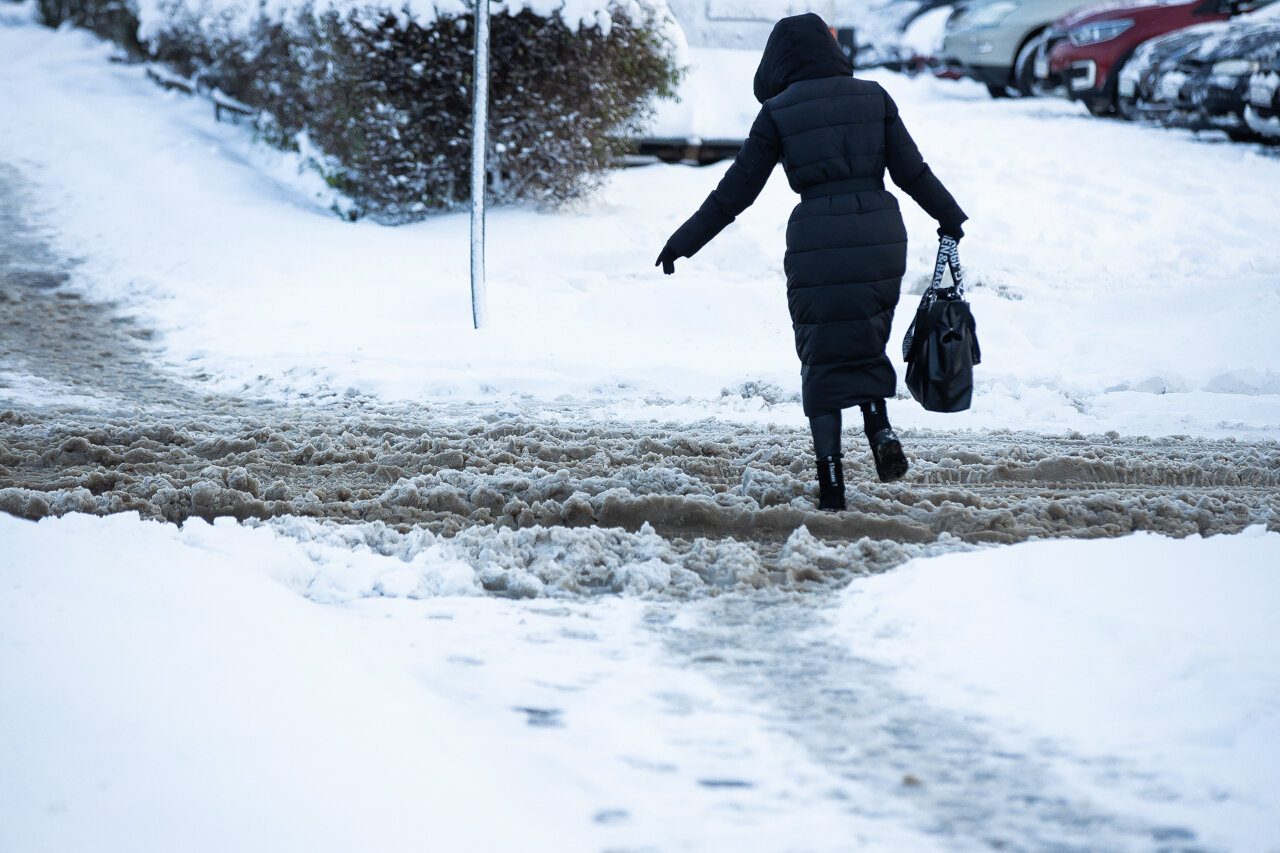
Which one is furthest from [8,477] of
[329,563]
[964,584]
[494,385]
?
[964,584]

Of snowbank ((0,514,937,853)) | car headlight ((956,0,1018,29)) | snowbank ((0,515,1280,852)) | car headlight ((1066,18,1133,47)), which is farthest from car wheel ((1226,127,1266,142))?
snowbank ((0,514,937,853))

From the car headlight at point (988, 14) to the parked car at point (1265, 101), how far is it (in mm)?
5486

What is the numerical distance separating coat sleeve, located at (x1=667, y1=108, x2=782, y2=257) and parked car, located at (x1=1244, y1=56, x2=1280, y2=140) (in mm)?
8258

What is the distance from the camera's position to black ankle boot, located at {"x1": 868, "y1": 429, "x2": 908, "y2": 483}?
3844 millimetres

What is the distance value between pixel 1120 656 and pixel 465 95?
26.5ft

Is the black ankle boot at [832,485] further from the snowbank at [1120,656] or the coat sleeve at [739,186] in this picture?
the coat sleeve at [739,186]

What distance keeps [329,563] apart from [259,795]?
1.28 metres

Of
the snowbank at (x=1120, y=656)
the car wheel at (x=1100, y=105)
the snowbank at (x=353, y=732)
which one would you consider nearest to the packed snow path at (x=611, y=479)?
the snowbank at (x=1120, y=656)

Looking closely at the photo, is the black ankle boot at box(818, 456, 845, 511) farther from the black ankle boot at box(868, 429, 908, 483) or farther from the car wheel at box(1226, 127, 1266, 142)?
the car wheel at box(1226, 127, 1266, 142)

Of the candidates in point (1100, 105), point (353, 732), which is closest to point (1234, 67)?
point (1100, 105)

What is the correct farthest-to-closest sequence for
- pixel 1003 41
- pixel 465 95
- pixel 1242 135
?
pixel 1003 41
pixel 1242 135
pixel 465 95

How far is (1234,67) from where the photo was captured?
34.1 feet

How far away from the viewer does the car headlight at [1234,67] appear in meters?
10.2

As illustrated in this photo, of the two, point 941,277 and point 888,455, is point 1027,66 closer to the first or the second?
point 941,277
